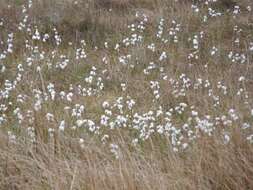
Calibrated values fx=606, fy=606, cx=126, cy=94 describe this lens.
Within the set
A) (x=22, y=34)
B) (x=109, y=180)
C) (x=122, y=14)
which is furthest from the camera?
(x=122, y=14)

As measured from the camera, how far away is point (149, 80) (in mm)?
8422

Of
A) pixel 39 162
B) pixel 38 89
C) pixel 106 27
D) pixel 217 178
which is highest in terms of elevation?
pixel 106 27

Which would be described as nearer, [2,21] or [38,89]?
[38,89]

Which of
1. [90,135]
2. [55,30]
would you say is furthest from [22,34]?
[90,135]

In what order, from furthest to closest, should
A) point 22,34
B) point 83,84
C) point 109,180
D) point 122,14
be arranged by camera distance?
point 122,14 → point 22,34 → point 83,84 → point 109,180

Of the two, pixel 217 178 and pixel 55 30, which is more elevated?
pixel 55 30

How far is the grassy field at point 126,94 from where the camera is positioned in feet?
17.2

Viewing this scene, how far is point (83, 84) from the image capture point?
840cm

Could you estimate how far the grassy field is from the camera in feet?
17.2

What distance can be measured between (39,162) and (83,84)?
298 centimetres

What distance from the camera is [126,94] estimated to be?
318 inches

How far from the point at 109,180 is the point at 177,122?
224 centimetres

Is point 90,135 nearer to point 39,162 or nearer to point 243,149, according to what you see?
point 39,162

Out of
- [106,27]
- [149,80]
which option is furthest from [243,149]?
[106,27]
